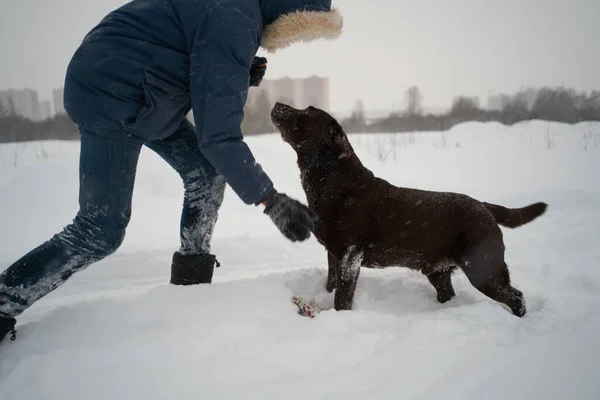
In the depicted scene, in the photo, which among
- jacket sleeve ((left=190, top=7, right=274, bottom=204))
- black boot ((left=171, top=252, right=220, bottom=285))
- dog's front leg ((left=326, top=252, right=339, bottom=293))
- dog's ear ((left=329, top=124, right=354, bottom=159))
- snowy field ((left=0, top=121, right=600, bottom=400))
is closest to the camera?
snowy field ((left=0, top=121, right=600, bottom=400))

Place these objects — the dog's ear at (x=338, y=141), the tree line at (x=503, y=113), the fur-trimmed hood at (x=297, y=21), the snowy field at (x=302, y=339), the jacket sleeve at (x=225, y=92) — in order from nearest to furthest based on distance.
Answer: the snowy field at (x=302, y=339), the jacket sleeve at (x=225, y=92), the fur-trimmed hood at (x=297, y=21), the dog's ear at (x=338, y=141), the tree line at (x=503, y=113)

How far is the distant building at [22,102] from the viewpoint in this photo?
32.0ft

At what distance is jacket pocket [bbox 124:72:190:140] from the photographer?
1774 millimetres

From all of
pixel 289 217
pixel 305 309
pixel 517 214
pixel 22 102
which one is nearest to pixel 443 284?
pixel 517 214

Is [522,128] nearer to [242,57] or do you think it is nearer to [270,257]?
[270,257]

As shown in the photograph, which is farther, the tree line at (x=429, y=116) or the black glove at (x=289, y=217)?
the tree line at (x=429, y=116)

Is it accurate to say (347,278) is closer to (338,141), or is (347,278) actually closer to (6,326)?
(338,141)

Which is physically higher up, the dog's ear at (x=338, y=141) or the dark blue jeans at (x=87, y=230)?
the dog's ear at (x=338, y=141)

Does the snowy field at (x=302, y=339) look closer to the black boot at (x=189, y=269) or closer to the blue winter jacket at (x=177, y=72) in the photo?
the black boot at (x=189, y=269)

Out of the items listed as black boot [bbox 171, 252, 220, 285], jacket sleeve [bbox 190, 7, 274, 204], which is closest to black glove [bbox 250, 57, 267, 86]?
jacket sleeve [bbox 190, 7, 274, 204]

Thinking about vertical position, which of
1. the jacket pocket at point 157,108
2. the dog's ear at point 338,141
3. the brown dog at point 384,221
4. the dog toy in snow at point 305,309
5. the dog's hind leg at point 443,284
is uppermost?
the jacket pocket at point 157,108

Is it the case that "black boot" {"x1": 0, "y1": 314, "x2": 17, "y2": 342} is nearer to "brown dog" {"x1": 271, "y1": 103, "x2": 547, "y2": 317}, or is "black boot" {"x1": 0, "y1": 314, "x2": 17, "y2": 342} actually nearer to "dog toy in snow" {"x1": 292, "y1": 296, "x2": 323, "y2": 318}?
"dog toy in snow" {"x1": 292, "y1": 296, "x2": 323, "y2": 318}

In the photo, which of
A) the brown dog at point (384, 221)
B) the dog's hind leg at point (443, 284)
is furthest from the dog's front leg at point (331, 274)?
the dog's hind leg at point (443, 284)

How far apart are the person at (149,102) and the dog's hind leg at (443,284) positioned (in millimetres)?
1427
